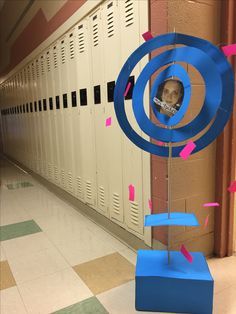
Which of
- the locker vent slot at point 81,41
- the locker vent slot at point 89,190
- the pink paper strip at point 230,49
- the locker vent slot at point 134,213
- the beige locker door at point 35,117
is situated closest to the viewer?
the pink paper strip at point 230,49

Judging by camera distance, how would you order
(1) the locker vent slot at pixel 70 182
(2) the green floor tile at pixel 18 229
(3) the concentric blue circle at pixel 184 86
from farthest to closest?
(1) the locker vent slot at pixel 70 182 → (2) the green floor tile at pixel 18 229 → (3) the concentric blue circle at pixel 184 86

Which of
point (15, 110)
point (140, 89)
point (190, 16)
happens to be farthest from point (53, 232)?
point (15, 110)

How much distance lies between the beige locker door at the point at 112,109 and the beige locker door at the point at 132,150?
77 mm

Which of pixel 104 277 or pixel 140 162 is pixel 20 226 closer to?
pixel 104 277

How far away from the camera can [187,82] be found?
128 cm

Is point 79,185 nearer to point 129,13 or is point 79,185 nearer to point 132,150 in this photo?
point 132,150

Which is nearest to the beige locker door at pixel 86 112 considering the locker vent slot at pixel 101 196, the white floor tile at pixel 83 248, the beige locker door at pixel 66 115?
the locker vent slot at pixel 101 196

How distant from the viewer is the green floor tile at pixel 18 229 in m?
2.56

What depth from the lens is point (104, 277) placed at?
184 centimetres

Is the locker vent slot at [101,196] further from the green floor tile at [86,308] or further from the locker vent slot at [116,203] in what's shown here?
the green floor tile at [86,308]

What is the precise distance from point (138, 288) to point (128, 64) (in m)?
1.15

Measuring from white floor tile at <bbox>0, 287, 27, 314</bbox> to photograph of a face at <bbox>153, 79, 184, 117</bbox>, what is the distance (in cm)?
135

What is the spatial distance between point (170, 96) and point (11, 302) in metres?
1.48

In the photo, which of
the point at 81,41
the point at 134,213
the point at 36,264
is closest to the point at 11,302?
the point at 36,264
